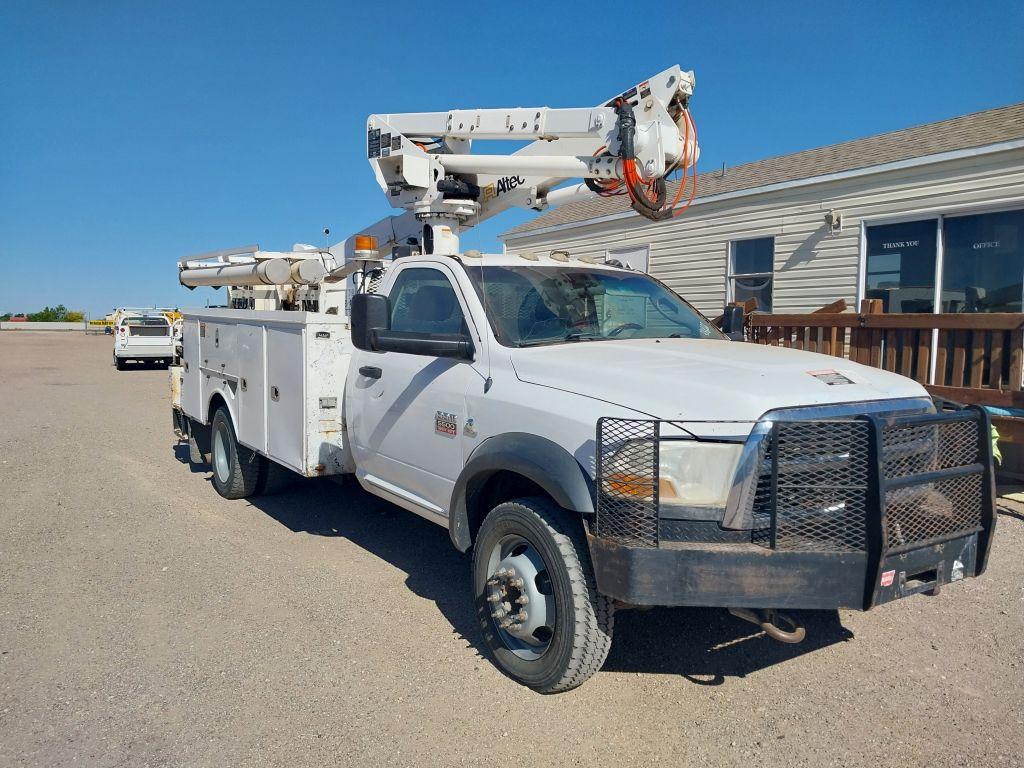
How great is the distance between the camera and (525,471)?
337 centimetres

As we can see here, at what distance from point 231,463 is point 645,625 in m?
4.15

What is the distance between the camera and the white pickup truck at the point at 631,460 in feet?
9.61

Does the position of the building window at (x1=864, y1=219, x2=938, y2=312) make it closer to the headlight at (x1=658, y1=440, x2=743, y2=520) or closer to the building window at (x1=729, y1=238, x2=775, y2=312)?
the building window at (x1=729, y1=238, x2=775, y2=312)

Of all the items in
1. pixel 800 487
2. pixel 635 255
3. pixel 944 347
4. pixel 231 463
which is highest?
pixel 635 255

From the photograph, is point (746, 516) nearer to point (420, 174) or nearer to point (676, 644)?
point (676, 644)

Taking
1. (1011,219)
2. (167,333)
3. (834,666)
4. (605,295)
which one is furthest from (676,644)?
(167,333)

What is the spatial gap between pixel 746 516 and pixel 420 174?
3906mm

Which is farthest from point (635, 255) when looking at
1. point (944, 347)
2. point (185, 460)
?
point (185, 460)

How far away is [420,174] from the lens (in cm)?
585

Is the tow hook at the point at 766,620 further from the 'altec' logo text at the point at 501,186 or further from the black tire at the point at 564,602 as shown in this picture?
the 'altec' logo text at the point at 501,186

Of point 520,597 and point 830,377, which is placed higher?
point 830,377

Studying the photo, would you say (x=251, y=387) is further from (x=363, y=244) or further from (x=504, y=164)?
(x=504, y=164)

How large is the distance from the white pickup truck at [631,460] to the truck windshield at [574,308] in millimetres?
14

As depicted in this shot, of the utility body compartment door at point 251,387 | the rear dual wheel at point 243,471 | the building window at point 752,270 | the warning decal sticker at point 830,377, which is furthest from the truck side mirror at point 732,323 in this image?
the building window at point 752,270
